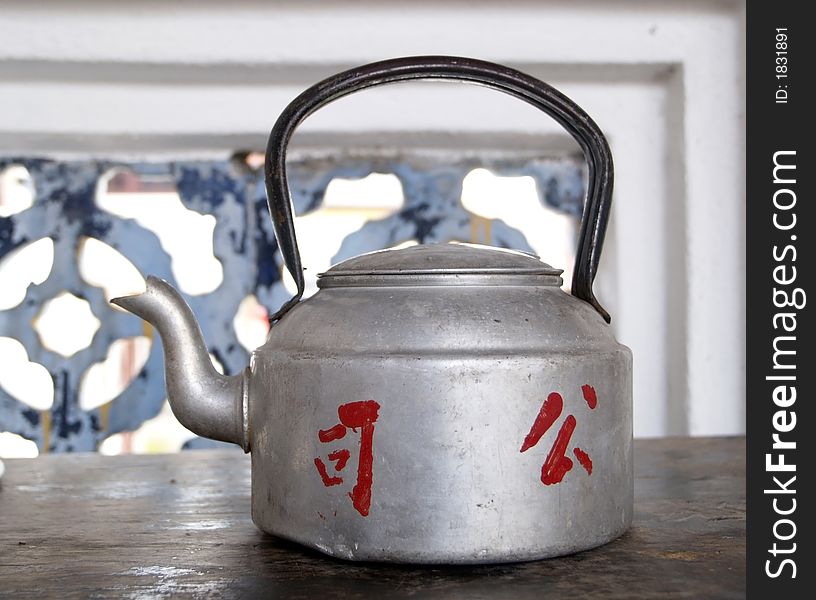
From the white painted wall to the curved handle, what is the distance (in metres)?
0.75

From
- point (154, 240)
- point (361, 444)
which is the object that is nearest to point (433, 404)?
point (361, 444)

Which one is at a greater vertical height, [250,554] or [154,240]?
[154,240]

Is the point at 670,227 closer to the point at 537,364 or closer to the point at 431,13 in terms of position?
the point at 431,13

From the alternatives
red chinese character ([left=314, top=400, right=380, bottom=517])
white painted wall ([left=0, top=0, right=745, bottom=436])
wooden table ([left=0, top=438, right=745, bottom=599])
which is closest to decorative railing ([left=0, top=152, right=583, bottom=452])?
white painted wall ([left=0, top=0, right=745, bottom=436])

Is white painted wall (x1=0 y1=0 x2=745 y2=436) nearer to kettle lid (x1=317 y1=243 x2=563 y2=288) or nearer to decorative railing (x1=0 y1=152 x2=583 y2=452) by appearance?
decorative railing (x1=0 y1=152 x2=583 y2=452)

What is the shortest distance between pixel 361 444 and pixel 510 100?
1.04 m

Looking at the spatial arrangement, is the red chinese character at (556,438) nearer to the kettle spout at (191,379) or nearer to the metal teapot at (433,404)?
the metal teapot at (433,404)

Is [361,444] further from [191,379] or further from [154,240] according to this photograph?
[154,240]

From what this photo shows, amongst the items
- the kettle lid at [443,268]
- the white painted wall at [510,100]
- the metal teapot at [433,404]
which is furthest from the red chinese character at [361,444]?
the white painted wall at [510,100]

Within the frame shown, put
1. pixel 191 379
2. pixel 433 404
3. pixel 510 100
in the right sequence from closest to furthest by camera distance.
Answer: pixel 433 404 < pixel 191 379 < pixel 510 100

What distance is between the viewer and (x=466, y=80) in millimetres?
677

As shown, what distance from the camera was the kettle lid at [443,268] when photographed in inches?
25.5

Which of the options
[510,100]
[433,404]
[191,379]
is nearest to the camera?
[433,404]
